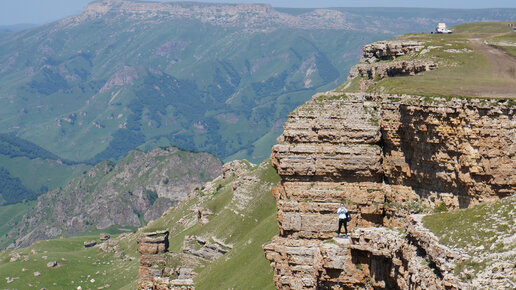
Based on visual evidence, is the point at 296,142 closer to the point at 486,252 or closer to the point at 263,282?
the point at 486,252

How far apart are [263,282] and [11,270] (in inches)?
3750

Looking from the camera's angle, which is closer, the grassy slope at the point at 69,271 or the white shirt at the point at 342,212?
the white shirt at the point at 342,212

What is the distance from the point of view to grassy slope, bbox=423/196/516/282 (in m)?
24.3

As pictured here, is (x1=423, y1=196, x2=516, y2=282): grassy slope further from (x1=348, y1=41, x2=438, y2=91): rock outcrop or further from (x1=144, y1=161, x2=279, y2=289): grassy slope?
(x1=144, y1=161, x2=279, y2=289): grassy slope

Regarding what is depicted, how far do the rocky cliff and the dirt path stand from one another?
5.21m

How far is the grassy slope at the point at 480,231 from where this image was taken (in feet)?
79.8

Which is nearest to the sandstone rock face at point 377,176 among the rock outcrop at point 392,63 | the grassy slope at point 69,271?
the rock outcrop at point 392,63

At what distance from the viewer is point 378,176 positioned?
135ft

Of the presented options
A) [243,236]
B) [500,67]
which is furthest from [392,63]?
[243,236]

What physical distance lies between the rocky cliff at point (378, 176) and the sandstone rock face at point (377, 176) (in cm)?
6

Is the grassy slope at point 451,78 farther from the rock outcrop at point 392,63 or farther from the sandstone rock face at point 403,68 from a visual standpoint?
the rock outcrop at point 392,63

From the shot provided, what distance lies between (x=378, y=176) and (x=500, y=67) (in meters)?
22.1

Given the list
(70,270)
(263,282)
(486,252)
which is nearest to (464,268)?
(486,252)

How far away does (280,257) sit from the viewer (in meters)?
Result: 44.0
